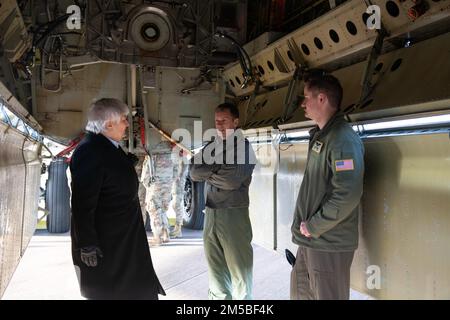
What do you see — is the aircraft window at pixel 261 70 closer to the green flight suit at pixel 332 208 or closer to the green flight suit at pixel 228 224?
the green flight suit at pixel 228 224

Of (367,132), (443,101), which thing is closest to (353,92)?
(367,132)

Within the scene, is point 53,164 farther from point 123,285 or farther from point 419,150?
point 419,150

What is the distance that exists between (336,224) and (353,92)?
1124 millimetres

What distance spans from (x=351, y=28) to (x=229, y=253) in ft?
5.92

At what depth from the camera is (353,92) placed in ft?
9.46

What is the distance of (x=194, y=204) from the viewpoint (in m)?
6.59

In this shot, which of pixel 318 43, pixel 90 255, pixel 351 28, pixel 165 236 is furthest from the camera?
pixel 165 236

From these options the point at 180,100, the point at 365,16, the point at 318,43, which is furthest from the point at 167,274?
the point at 365,16

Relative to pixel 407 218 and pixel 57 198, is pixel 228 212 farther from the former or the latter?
pixel 57 198

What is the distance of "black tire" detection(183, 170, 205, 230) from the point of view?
6.46 meters

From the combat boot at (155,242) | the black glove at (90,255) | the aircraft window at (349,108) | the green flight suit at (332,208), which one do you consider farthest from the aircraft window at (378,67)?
the combat boot at (155,242)

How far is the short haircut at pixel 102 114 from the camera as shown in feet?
7.08

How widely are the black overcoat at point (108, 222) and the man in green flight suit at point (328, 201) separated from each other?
0.88m

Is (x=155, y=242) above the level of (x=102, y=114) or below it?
below
